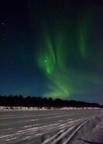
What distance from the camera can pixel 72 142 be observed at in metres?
14.2

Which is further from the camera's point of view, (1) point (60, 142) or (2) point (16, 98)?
(2) point (16, 98)

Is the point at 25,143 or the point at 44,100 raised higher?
the point at 44,100

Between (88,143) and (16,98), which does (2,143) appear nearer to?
(88,143)

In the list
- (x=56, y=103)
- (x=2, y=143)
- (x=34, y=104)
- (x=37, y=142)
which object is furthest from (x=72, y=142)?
(x=56, y=103)

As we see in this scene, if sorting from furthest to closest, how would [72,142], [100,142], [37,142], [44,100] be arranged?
[44,100], [100,142], [72,142], [37,142]

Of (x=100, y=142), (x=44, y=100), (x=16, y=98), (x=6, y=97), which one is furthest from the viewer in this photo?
(x=44, y=100)

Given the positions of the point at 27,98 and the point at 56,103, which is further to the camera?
the point at 56,103

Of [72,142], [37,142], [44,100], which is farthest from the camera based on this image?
[44,100]

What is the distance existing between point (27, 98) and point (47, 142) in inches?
2897

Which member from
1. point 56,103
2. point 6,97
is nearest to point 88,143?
point 6,97

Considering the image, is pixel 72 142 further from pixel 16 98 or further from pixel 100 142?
pixel 16 98

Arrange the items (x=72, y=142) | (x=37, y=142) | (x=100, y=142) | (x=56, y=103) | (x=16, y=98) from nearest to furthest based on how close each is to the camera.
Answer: (x=37, y=142)
(x=72, y=142)
(x=100, y=142)
(x=16, y=98)
(x=56, y=103)

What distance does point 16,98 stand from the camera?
77.1 metres

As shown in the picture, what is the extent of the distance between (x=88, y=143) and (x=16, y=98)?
63512mm
